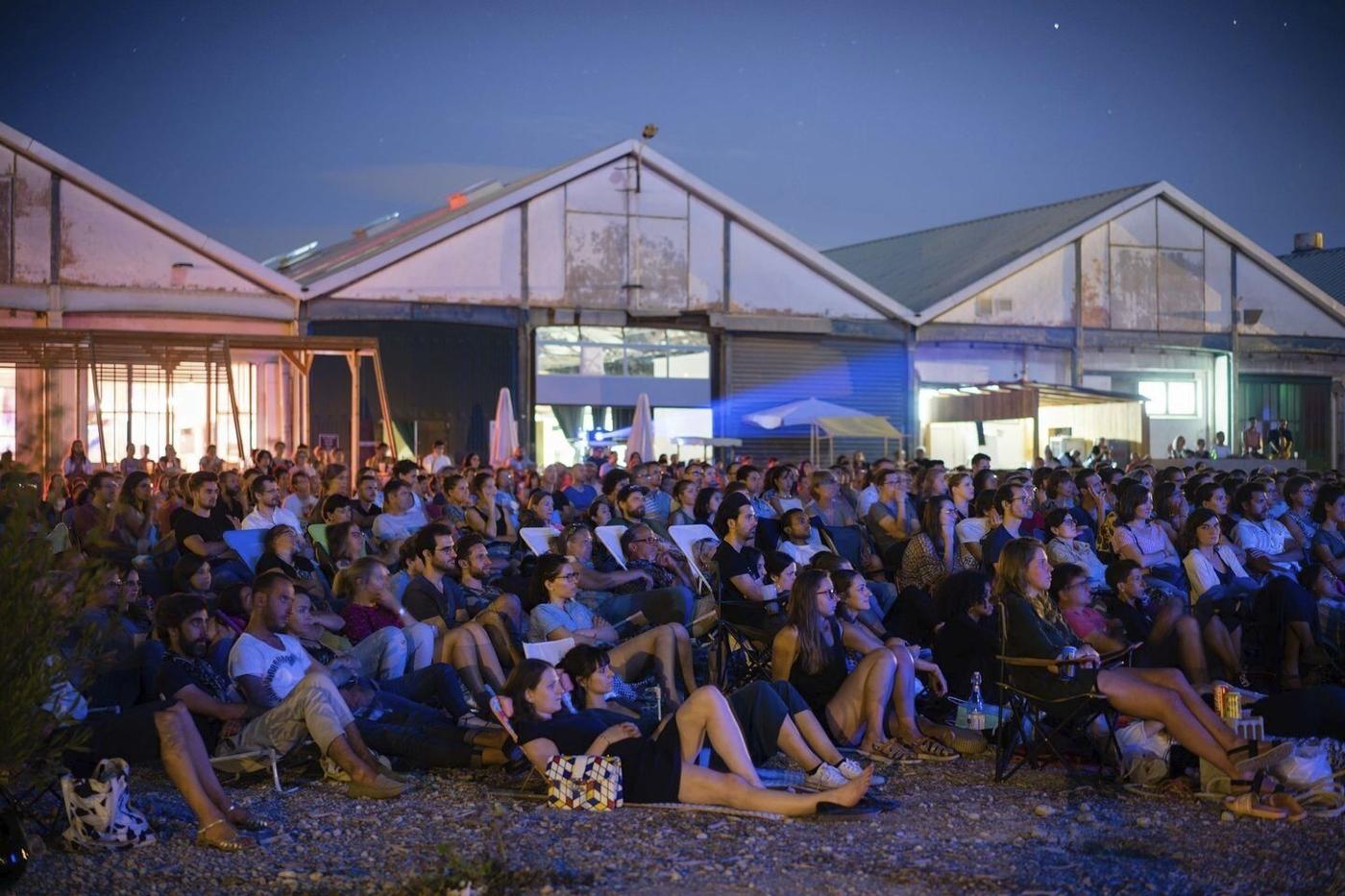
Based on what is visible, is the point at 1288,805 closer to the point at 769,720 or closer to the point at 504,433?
the point at 769,720

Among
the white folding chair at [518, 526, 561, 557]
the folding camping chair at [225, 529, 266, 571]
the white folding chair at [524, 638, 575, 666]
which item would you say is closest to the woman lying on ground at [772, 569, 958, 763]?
the white folding chair at [524, 638, 575, 666]

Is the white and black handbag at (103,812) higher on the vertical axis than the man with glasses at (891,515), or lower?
lower

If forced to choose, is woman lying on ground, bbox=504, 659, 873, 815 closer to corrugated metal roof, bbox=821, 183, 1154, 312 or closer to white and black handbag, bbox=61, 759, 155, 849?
white and black handbag, bbox=61, 759, 155, 849

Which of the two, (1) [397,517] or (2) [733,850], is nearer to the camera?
(2) [733,850]

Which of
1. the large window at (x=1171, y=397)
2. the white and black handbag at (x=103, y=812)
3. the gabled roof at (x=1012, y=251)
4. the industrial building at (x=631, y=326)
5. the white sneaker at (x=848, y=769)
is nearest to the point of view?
the white and black handbag at (x=103, y=812)

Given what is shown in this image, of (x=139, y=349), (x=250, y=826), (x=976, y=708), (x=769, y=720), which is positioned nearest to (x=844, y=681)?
(x=976, y=708)

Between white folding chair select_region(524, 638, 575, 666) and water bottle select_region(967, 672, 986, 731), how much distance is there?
2.23 meters

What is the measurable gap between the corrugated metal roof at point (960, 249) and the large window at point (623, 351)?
4856mm

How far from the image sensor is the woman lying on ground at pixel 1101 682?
625 centimetres

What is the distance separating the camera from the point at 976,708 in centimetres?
771

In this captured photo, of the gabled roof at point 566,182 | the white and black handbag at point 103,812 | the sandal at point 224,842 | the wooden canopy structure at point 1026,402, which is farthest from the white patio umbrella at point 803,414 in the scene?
the white and black handbag at point 103,812

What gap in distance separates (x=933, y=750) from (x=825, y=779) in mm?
1114

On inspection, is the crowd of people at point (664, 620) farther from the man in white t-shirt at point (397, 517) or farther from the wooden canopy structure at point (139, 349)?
the wooden canopy structure at point (139, 349)

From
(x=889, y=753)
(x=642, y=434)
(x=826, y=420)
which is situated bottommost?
(x=889, y=753)
